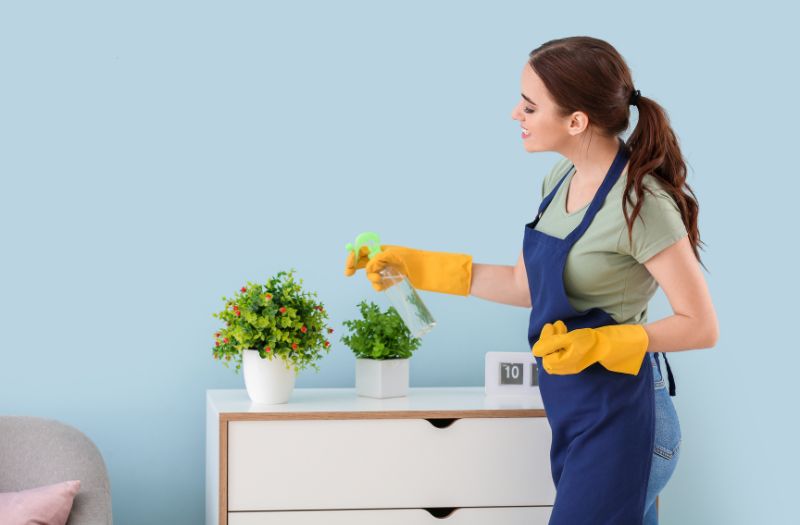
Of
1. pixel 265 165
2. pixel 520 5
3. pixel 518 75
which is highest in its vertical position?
pixel 520 5

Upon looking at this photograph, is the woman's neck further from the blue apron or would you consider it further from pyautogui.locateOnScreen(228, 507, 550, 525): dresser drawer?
pyautogui.locateOnScreen(228, 507, 550, 525): dresser drawer

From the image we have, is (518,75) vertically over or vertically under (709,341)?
over

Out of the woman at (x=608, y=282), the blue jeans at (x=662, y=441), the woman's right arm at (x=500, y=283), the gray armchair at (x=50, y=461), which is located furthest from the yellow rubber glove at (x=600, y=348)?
the gray armchair at (x=50, y=461)

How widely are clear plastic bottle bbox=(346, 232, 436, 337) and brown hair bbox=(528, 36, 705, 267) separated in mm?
482

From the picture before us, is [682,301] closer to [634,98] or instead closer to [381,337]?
[634,98]

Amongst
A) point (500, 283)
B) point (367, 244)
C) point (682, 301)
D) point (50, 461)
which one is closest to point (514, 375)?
point (500, 283)

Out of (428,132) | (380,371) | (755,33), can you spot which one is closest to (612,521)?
(380,371)

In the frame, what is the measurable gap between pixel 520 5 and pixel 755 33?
0.72 meters

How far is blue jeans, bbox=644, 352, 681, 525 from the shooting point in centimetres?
199

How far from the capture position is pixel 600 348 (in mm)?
1885

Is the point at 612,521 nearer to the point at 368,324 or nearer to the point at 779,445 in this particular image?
the point at 368,324

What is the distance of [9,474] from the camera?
7.29ft

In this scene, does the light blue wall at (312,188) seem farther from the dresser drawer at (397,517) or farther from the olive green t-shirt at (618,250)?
the olive green t-shirt at (618,250)

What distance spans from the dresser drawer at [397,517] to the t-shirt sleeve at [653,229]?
79cm
